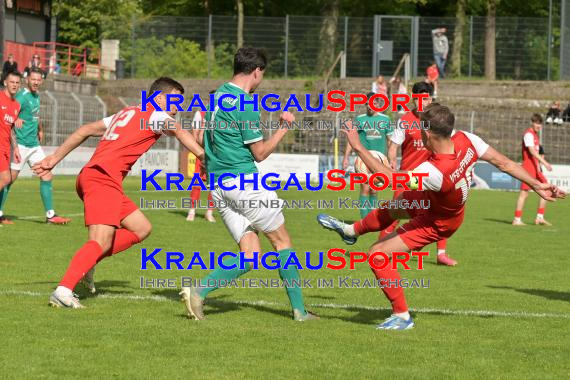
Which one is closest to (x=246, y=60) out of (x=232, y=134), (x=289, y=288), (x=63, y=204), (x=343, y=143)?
(x=232, y=134)

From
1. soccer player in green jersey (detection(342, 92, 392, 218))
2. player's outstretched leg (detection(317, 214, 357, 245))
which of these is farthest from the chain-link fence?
player's outstretched leg (detection(317, 214, 357, 245))

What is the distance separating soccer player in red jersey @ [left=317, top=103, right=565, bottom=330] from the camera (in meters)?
8.07

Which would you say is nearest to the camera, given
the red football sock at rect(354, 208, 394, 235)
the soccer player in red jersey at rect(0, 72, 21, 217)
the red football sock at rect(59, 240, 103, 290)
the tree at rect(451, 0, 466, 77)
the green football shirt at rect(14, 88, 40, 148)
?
the red football sock at rect(59, 240, 103, 290)

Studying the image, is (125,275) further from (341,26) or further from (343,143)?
(341,26)

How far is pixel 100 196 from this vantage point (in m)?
8.95

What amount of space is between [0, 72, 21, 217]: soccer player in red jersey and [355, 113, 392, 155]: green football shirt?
5390 millimetres

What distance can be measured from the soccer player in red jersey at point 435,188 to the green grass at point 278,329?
0.42m

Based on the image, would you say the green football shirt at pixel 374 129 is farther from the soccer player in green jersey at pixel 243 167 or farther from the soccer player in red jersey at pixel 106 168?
the soccer player in green jersey at pixel 243 167

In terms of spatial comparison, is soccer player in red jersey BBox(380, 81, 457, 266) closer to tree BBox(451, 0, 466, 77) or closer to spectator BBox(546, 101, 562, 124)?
spectator BBox(546, 101, 562, 124)

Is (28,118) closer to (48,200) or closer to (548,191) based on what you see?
(48,200)

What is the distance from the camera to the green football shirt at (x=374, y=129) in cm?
1673

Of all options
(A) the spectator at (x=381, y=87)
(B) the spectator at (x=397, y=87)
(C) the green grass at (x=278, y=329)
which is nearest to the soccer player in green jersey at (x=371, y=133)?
(C) the green grass at (x=278, y=329)

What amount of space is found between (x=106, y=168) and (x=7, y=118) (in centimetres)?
712

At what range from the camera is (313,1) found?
5928 centimetres
